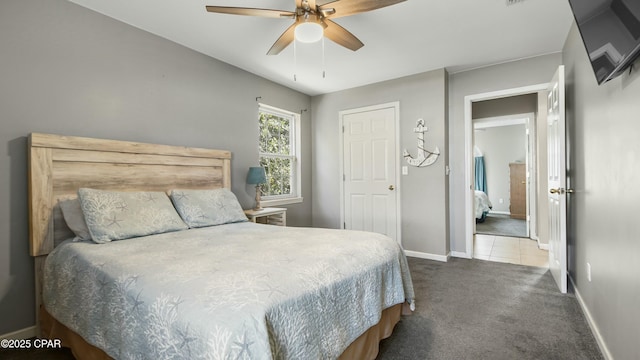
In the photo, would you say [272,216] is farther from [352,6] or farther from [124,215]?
[352,6]

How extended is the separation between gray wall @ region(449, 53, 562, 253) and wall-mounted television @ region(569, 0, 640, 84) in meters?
2.22

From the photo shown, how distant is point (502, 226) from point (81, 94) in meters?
7.10

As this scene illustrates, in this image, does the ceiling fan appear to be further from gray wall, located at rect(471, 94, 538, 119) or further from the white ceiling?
gray wall, located at rect(471, 94, 538, 119)

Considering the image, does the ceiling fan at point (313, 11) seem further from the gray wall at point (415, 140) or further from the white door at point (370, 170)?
the white door at point (370, 170)

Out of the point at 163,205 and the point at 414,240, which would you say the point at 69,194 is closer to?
the point at 163,205

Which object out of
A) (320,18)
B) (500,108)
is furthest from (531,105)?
(320,18)

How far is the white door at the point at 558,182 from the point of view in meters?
2.53

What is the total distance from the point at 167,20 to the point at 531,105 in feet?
17.8

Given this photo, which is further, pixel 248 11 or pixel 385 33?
pixel 385 33

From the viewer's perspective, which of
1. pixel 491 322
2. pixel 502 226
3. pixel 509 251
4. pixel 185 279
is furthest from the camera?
pixel 502 226

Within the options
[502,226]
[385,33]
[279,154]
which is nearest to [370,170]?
[279,154]

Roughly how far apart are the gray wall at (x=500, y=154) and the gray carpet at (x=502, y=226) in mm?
780

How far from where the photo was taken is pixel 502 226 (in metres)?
6.10

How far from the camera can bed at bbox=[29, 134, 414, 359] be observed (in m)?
1.03
